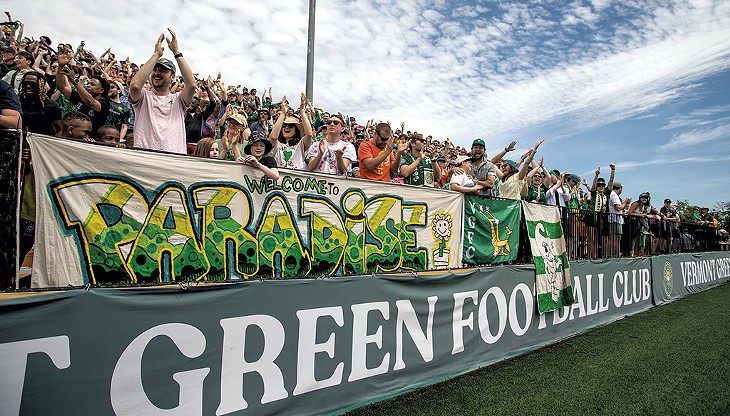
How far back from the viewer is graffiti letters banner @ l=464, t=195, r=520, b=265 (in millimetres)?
6371

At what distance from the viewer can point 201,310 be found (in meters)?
3.36

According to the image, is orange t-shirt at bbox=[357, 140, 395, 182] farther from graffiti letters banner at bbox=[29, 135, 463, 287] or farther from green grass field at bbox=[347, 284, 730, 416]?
green grass field at bbox=[347, 284, 730, 416]

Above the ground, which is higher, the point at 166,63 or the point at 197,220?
the point at 166,63

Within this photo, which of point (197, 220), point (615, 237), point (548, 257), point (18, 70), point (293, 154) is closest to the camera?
point (197, 220)

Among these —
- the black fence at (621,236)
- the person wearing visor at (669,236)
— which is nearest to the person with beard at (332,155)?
the black fence at (621,236)

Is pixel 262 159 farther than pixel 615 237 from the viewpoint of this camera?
No

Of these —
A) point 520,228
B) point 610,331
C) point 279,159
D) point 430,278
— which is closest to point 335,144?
point 279,159

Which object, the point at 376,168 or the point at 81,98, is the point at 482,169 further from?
the point at 81,98

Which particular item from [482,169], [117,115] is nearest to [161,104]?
[117,115]

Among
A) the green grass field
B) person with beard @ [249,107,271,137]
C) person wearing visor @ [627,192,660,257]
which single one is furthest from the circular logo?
person with beard @ [249,107,271,137]

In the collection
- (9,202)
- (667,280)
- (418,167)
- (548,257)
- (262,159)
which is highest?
(418,167)

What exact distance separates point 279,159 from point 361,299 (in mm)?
2105

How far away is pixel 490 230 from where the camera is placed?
6.71 m

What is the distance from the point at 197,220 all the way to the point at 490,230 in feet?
14.4
